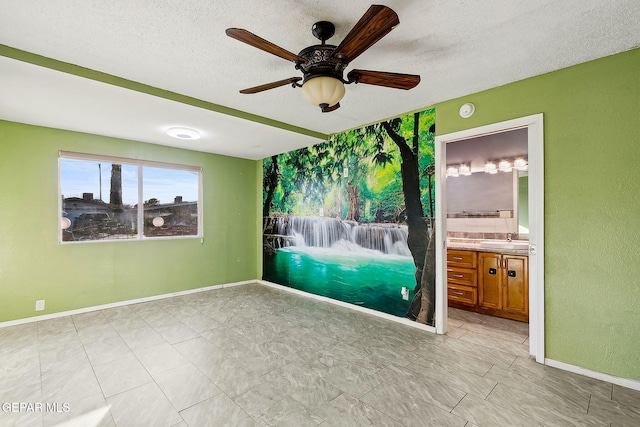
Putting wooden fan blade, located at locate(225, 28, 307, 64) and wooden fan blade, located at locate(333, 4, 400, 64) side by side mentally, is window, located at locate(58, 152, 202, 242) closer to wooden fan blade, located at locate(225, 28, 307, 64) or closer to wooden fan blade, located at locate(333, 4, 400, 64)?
wooden fan blade, located at locate(225, 28, 307, 64)

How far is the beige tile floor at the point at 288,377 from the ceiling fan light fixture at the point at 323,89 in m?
2.12

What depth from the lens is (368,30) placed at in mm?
1492

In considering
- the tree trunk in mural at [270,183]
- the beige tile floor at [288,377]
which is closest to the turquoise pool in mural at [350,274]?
the beige tile floor at [288,377]

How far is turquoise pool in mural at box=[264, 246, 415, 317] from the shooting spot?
3482mm

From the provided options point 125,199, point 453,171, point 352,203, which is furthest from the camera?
point 453,171

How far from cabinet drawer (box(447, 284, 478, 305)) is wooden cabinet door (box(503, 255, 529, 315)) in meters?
0.36

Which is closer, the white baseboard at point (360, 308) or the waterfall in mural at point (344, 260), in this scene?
the white baseboard at point (360, 308)

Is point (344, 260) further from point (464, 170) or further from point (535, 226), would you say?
point (464, 170)

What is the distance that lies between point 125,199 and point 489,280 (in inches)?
210

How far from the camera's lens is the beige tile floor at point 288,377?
5.92ft

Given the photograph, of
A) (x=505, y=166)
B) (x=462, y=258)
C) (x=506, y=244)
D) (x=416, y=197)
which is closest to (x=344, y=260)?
(x=416, y=197)

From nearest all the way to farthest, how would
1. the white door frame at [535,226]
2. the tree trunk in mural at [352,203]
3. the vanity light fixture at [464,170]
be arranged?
the white door frame at [535,226] → the tree trunk in mural at [352,203] → the vanity light fixture at [464,170]

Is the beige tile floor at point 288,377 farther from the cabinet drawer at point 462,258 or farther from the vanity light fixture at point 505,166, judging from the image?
the vanity light fixture at point 505,166

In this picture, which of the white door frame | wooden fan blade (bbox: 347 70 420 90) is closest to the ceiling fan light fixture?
wooden fan blade (bbox: 347 70 420 90)
